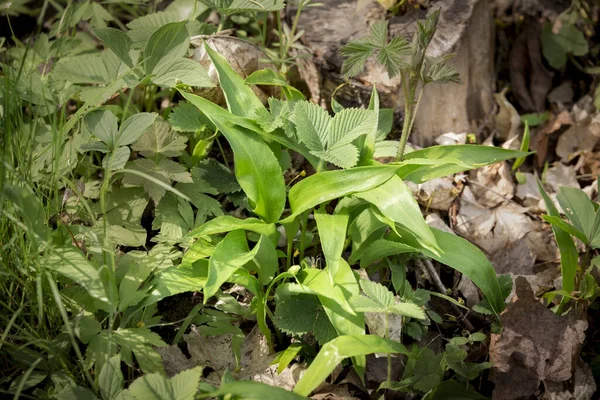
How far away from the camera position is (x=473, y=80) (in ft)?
7.95

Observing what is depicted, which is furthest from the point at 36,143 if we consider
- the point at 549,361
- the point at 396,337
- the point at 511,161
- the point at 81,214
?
the point at 511,161

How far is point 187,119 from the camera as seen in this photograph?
1.84 metres

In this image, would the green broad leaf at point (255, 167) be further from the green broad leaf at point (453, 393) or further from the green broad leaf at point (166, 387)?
the green broad leaf at point (453, 393)

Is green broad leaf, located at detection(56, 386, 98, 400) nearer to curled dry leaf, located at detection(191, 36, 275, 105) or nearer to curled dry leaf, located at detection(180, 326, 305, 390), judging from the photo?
curled dry leaf, located at detection(180, 326, 305, 390)

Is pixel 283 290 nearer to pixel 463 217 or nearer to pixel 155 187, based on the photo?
pixel 155 187

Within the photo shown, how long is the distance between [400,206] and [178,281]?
626mm

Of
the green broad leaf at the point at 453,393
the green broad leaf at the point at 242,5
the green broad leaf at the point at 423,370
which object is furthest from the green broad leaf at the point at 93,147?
the green broad leaf at the point at 453,393

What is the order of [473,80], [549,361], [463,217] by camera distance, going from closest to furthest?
[549,361] < [463,217] < [473,80]

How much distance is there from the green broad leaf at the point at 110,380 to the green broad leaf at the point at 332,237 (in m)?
0.56

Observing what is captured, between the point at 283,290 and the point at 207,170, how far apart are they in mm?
539

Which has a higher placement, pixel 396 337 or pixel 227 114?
pixel 227 114

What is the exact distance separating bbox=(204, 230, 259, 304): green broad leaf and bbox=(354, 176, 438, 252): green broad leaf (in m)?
0.34

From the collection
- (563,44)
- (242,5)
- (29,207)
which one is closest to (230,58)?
(242,5)

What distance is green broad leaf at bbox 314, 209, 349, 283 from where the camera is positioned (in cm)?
146
